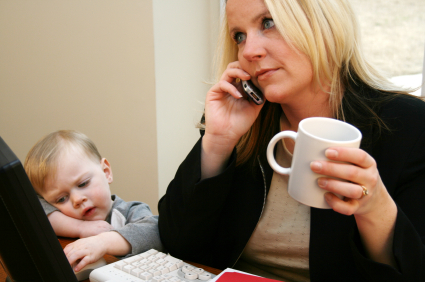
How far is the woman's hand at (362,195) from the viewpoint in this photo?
0.52 m

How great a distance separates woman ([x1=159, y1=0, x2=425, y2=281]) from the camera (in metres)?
0.84

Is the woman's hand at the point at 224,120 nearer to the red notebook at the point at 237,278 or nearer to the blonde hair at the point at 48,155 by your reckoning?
the red notebook at the point at 237,278

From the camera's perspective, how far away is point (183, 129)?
2.20 m

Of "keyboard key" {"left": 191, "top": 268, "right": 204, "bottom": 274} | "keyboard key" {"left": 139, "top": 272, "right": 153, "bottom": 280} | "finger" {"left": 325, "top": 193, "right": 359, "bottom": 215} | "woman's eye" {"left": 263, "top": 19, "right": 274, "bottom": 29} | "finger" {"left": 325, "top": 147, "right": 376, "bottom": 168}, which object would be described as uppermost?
"woman's eye" {"left": 263, "top": 19, "right": 274, "bottom": 29}

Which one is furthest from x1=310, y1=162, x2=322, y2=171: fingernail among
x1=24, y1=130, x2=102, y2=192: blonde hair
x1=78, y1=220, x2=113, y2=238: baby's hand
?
x1=24, y1=130, x2=102, y2=192: blonde hair

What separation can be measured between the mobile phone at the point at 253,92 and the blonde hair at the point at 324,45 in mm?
145

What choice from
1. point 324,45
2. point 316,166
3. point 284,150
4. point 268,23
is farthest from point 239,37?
point 316,166

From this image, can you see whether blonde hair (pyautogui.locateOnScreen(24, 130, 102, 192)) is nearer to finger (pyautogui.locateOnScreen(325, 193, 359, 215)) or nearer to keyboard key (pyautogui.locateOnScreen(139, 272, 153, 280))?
keyboard key (pyautogui.locateOnScreen(139, 272, 153, 280))

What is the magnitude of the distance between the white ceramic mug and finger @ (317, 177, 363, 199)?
0.9 inches

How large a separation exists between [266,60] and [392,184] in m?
0.41

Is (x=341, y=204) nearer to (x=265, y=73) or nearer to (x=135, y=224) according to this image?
(x=265, y=73)

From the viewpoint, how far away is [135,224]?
3.08 ft

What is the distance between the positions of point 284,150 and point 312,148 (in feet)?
1.70

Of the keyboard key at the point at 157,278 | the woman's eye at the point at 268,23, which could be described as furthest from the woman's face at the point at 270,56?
the keyboard key at the point at 157,278
